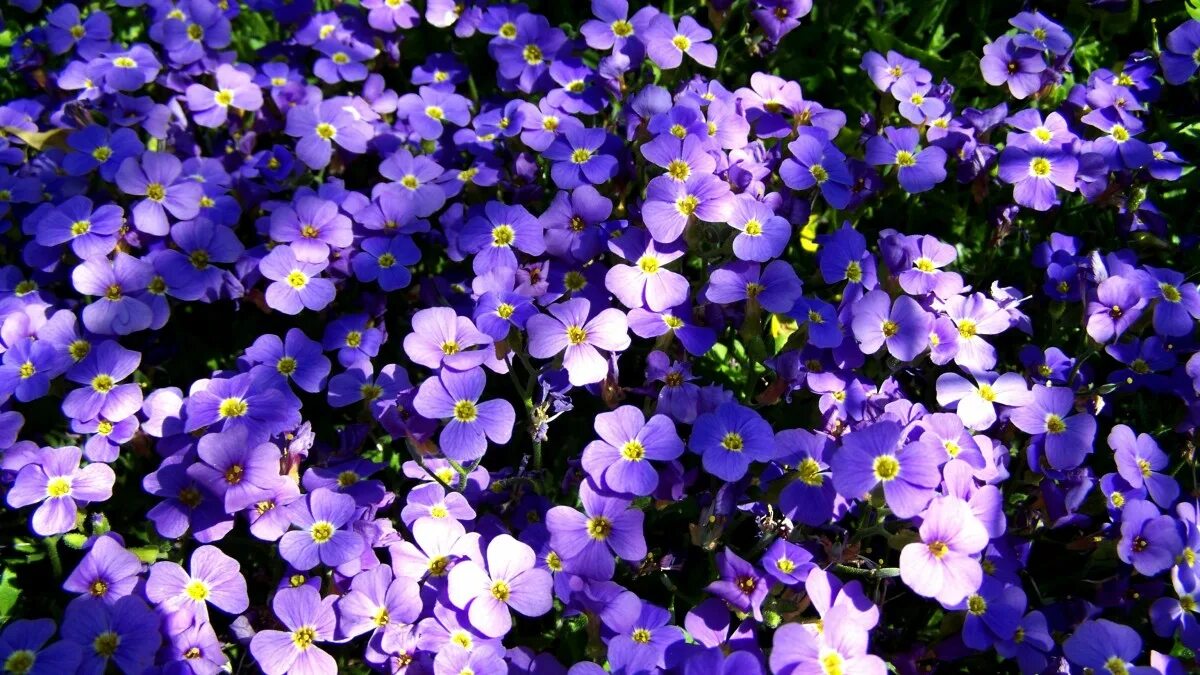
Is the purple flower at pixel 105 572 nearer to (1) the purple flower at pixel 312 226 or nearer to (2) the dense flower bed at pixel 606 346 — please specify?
(2) the dense flower bed at pixel 606 346

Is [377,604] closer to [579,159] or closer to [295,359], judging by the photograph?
[295,359]

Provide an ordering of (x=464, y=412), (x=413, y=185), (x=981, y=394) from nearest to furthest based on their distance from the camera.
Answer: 1. (x=464, y=412)
2. (x=981, y=394)
3. (x=413, y=185)

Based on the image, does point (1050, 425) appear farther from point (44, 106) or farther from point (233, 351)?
point (44, 106)

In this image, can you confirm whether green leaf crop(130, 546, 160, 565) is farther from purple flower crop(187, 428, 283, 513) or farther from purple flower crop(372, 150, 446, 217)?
purple flower crop(372, 150, 446, 217)

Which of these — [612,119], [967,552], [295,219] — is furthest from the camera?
[612,119]

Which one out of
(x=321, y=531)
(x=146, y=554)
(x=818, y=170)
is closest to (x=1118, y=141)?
(x=818, y=170)

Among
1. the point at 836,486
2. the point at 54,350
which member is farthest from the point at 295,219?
the point at 836,486
